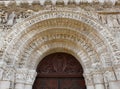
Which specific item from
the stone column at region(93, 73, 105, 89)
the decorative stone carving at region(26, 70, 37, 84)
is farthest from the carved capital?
the decorative stone carving at region(26, 70, 37, 84)

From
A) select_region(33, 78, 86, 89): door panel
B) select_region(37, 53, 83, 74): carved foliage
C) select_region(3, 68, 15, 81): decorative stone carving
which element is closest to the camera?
select_region(3, 68, 15, 81): decorative stone carving

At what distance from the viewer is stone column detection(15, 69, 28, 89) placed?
373cm

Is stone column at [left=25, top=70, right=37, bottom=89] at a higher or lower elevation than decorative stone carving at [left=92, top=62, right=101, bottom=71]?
lower

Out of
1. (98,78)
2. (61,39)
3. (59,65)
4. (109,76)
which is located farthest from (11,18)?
(109,76)

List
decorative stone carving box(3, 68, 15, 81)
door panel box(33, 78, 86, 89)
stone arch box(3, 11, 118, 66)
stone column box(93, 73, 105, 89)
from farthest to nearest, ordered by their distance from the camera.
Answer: door panel box(33, 78, 86, 89) < stone arch box(3, 11, 118, 66) < stone column box(93, 73, 105, 89) < decorative stone carving box(3, 68, 15, 81)

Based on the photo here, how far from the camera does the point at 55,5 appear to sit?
14.6 feet

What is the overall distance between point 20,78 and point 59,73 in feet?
3.70

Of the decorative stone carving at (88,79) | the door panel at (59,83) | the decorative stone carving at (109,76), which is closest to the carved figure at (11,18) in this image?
the door panel at (59,83)

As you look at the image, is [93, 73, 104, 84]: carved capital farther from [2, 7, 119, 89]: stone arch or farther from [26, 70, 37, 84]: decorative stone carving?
[26, 70, 37, 84]: decorative stone carving

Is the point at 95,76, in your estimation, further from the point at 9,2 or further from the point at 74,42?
the point at 9,2

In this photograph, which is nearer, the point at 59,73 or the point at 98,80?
the point at 98,80

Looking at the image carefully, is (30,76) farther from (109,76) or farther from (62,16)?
(109,76)

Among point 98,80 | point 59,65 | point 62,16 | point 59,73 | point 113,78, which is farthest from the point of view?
point 59,65

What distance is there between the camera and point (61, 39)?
456cm
